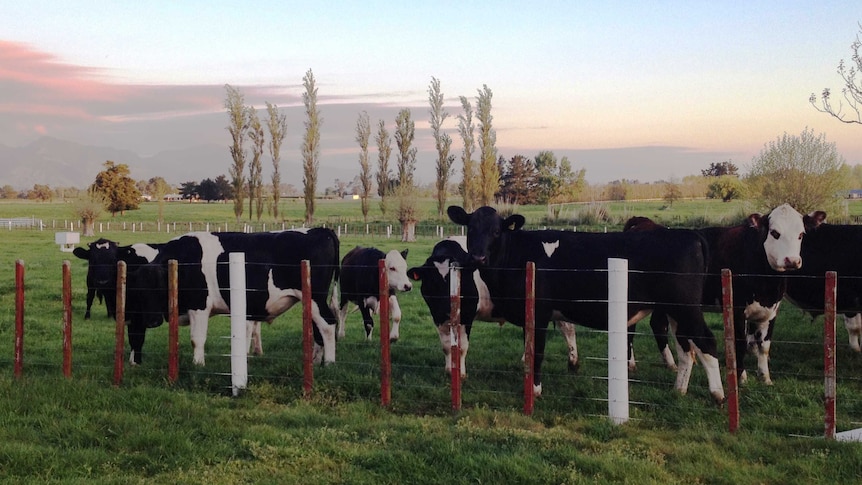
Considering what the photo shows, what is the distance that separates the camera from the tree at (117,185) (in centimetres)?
6881

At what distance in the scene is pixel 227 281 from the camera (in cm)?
966

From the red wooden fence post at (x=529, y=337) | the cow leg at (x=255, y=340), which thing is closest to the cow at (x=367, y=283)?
the cow leg at (x=255, y=340)

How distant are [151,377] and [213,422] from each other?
235 centimetres

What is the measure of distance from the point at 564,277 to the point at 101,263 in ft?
26.9

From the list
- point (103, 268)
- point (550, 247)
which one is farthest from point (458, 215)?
point (103, 268)

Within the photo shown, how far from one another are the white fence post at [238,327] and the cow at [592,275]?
8.87 feet

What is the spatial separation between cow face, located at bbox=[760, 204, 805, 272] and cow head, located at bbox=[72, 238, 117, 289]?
9.54 metres

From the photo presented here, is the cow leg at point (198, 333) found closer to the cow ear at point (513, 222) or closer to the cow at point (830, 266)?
the cow ear at point (513, 222)

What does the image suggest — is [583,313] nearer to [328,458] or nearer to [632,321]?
[632,321]

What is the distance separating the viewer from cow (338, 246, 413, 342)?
1206 centimetres

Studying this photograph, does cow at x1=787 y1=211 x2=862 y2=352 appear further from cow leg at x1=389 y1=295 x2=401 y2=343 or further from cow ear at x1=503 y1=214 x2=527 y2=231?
cow leg at x1=389 y1=295 x2=401 y2=343

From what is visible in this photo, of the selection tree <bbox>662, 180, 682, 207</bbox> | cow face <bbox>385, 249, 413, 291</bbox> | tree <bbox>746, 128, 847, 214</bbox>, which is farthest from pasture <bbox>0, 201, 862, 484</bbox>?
tree <bbox>662, 180, 682, 207</bbox>

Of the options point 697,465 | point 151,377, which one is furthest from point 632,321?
point 151,377

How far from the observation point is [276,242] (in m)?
9.83
